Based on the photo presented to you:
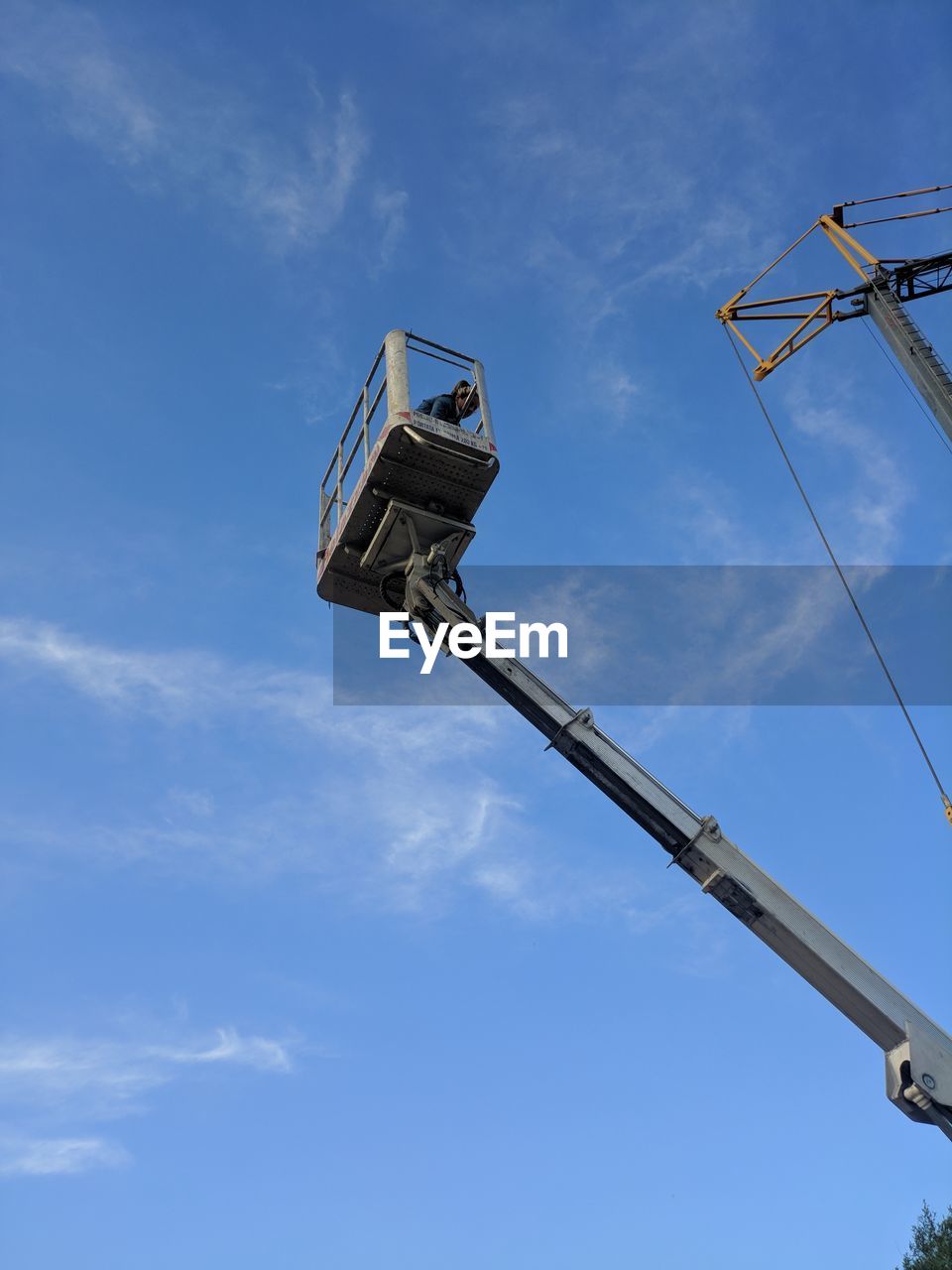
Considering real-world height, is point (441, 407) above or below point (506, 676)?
above

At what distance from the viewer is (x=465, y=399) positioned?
14.0 m

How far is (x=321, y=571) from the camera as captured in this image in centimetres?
1347

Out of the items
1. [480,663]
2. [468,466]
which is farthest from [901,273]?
[480,663]

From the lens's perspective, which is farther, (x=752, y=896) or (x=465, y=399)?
(x=465, y=399)

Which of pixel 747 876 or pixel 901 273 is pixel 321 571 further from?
pixel 901 273

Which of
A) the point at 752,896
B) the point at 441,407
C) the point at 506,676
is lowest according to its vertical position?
the point at 752,896

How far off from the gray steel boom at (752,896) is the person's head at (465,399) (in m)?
3.50

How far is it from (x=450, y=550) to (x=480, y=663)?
1931 mm

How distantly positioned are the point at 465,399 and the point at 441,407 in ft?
1.38

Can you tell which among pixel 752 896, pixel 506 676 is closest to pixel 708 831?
pixel 752 896

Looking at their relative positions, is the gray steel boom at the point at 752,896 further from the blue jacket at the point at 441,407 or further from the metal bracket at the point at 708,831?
the blue jacket at the point at 441,407

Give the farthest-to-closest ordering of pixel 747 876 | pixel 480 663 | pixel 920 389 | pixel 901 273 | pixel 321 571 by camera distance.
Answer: pixel 901 273 → pixel 920 389 → pixel 321 571 → pixel 480 663 → pixel 747 876

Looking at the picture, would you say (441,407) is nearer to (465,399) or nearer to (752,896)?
(465,399)

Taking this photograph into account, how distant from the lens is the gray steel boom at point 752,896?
936cm
